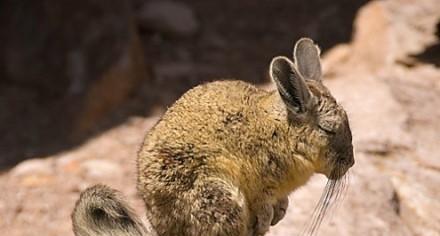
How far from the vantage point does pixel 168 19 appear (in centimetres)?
784

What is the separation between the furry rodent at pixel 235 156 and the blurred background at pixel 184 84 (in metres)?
0.81

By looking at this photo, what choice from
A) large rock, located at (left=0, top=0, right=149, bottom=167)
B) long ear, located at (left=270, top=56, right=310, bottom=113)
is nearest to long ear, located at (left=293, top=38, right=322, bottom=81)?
long ear, located at (left=270, top=56, right=310, bottom=113)

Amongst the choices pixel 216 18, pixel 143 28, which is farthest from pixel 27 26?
pixel 216 18

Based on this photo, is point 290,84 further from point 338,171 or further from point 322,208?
point 322,208

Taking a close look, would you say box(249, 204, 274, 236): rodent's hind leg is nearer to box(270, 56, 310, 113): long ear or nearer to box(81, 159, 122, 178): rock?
box(270, 56, 310, 113): long ear

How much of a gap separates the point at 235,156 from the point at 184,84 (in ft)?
11.8

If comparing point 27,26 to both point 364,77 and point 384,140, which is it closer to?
point 364,77

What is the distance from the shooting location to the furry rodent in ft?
11.3

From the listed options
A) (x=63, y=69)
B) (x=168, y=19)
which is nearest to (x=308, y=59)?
(x=63, y=69)

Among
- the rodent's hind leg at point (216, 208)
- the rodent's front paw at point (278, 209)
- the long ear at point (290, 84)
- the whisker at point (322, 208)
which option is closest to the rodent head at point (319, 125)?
the long ear at point (290, 84)

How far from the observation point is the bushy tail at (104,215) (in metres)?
3.53

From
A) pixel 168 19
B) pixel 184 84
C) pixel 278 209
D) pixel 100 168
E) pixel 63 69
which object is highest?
pixel 168 19

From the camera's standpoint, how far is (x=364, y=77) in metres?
6.21

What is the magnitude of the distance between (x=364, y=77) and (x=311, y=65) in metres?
2.49
